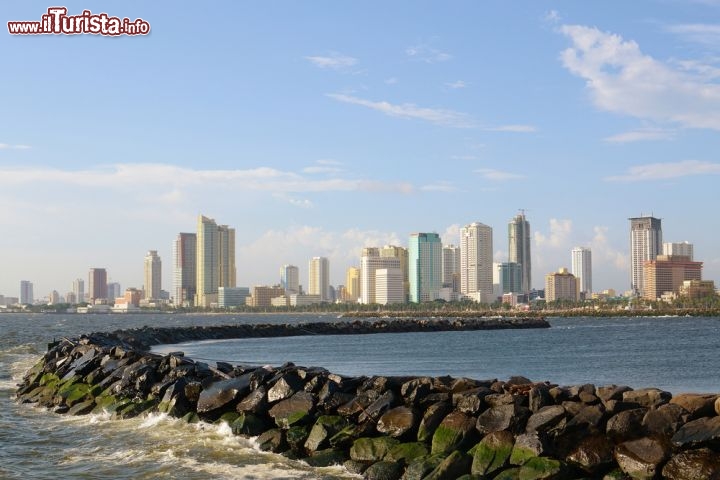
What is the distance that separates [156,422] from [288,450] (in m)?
4.08

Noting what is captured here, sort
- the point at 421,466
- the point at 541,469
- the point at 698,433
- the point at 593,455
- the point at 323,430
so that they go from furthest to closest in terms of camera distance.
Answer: the point at 323,430 → the point at 421,466 → the point at 593,455 → the point at 541,469 → the point at 698,433

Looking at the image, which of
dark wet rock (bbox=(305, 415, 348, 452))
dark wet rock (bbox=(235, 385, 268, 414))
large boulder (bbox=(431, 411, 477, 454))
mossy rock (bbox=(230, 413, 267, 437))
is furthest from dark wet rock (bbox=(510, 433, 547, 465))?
dark wet rock (bbox=(235, 385, 268, 414))

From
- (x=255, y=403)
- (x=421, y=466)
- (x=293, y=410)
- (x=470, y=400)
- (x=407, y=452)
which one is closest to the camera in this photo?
(x=421, y=466)

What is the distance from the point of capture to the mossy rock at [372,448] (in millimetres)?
12953

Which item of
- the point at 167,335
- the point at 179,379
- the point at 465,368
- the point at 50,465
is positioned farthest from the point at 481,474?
the point at 167,335

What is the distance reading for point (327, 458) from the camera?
13203mm

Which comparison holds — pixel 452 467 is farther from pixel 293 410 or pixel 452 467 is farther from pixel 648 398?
pixel 293 410

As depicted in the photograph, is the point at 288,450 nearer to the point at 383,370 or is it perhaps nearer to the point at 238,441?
the point at 238,441

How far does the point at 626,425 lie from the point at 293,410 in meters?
6.08

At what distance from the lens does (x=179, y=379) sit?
1852cm

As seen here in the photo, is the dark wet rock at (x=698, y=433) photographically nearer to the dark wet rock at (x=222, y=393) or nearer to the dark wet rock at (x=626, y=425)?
the dark wet rock at (x=626, y=425)

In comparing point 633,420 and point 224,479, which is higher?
point 633,420

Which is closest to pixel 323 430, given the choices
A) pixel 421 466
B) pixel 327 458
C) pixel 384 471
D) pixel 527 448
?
pixel 327 458

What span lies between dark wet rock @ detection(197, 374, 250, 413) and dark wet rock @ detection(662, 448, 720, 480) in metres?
8.78
